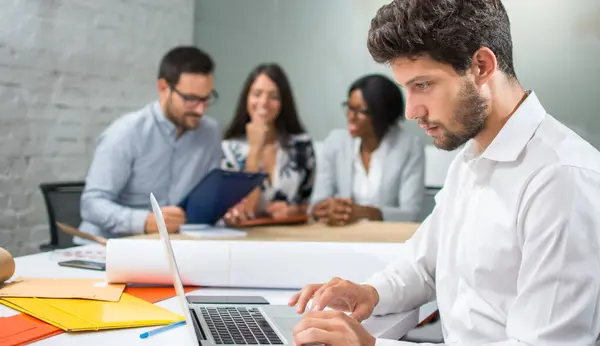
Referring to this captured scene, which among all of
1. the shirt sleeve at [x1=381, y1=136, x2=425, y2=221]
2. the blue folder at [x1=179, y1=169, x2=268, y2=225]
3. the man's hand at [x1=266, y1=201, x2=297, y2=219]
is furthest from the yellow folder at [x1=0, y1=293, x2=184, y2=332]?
the shirt sleeve at [x1=381, y1=136, x2=425, y2=221]

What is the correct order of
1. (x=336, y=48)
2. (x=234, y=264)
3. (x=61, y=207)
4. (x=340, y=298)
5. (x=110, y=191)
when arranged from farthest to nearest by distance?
(x=336, y=48) → (x=110, y=191) → (x=61, y=207) → (x=234, y=264) → (x=340, y=298)

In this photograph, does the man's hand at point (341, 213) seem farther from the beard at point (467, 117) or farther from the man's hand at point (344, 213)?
the beard at point (467, 117)

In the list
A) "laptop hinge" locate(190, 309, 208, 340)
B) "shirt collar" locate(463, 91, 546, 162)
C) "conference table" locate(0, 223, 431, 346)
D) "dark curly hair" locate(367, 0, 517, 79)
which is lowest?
"conference table" locate(0, 223, 431, 346)

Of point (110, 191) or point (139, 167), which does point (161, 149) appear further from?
point (110, 191)

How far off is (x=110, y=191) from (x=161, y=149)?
1.21ft

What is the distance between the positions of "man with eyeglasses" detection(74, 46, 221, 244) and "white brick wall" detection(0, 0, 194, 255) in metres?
0.61

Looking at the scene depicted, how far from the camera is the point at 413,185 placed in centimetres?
358

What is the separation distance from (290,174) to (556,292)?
8.21 feet

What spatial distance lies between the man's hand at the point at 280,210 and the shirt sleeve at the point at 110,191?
67cm

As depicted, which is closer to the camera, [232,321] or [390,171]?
[232,321]

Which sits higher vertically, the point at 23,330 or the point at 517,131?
the point at 517,131

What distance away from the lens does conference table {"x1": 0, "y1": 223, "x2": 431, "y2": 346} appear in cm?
113

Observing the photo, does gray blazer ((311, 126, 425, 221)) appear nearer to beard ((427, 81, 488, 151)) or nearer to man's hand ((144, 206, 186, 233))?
man's hand ((144, 206, 186, 233))

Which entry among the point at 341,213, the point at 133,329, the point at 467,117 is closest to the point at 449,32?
the point at 467,117
